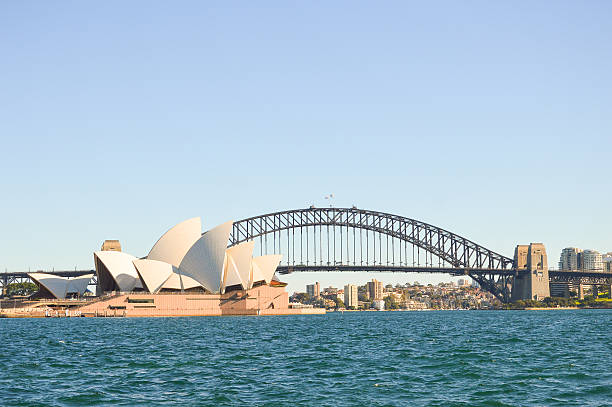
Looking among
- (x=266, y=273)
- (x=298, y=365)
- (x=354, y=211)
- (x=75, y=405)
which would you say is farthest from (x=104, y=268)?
(x=75, y=405)

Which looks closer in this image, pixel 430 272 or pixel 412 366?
pixel 412 366

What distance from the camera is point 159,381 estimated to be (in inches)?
1014

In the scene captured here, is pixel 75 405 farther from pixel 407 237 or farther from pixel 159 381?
pixel 407 237

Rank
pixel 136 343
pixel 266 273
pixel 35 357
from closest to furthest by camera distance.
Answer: pixel 35 357 < pixel 136 343 < pixel 266 273

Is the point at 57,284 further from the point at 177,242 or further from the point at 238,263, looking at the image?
the point at 238,263

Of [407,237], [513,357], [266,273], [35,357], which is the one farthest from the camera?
[407,237]

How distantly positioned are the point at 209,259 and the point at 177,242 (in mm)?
6354

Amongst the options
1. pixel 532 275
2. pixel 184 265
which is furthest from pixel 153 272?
pixel 532 275

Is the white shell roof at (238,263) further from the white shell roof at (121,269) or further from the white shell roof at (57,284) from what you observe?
the white shell roof at (57,284)

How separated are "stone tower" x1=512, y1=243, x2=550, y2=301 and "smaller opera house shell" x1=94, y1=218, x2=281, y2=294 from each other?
73.7m

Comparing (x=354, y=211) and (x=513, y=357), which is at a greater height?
(x=354, y=211)

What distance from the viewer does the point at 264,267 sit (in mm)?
123750

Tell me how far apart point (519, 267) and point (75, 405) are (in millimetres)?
156663

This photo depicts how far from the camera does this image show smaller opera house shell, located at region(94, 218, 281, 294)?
358 ft
